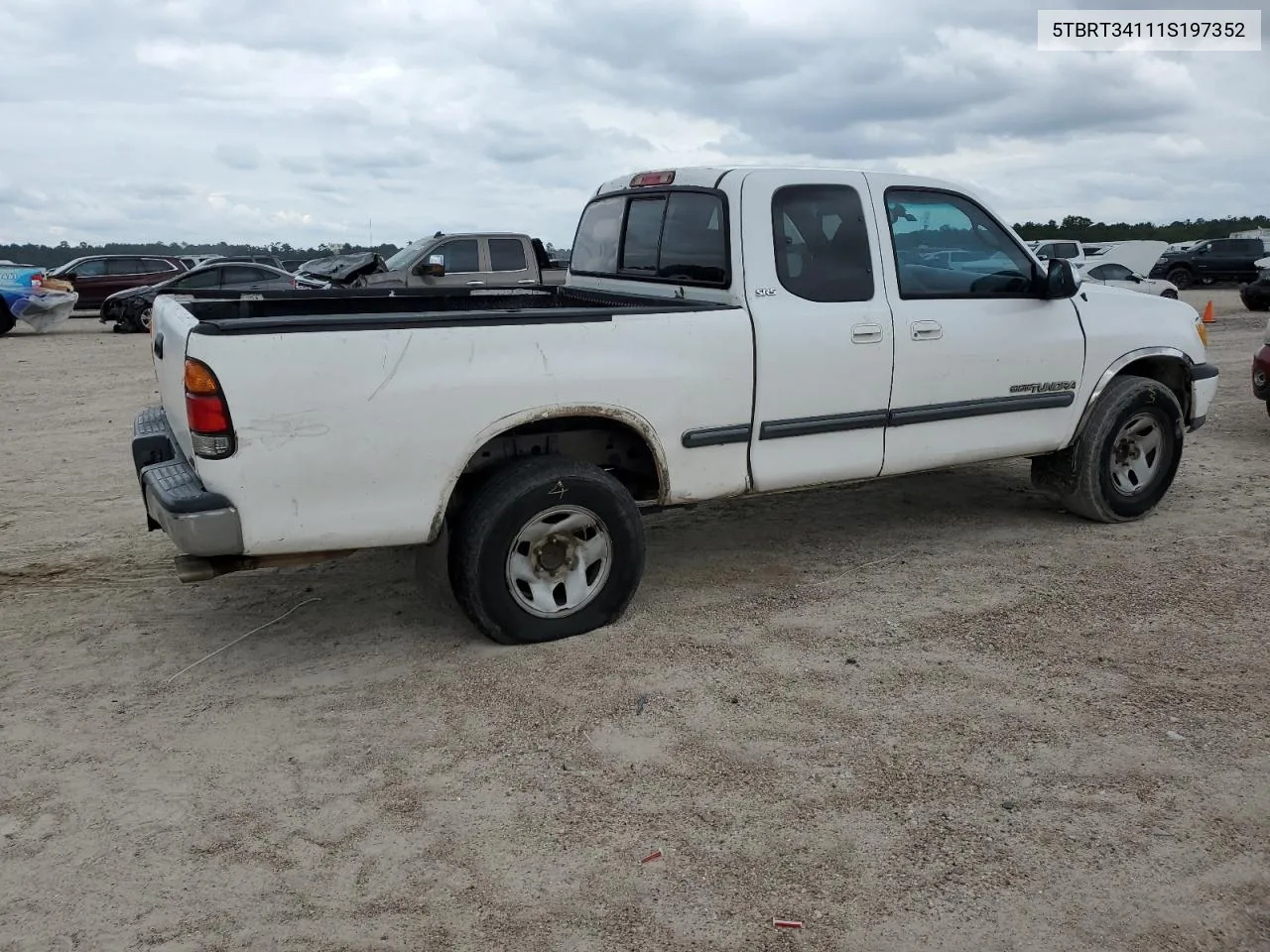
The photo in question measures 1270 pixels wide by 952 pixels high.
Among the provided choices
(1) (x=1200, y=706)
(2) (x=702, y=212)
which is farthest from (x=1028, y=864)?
(2) (x=702, y=212)

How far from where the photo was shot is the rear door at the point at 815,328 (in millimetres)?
4750

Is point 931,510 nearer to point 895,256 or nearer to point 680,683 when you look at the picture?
point 895,256

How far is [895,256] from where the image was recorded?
5.13 meters

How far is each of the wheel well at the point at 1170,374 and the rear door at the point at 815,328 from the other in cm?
209

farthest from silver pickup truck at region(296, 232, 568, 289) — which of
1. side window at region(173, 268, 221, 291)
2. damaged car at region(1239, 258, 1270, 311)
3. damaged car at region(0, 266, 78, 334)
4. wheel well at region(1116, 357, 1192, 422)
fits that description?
damaged car at region(1239, 258, 1270, 311)

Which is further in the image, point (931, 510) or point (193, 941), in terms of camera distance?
point (931, 510)

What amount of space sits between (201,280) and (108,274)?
5231 mm

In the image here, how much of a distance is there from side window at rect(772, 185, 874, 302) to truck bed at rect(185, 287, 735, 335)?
446 mm

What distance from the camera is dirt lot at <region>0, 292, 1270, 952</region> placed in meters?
2.79

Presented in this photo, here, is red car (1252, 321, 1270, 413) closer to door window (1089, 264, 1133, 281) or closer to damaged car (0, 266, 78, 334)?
door window (1089, 264, 1133, 281)

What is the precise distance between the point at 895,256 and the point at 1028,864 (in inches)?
120

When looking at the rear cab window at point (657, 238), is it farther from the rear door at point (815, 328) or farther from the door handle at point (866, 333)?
the door handle at point (866, 333)

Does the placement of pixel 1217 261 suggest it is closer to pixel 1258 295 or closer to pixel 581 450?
pixel 1258 295

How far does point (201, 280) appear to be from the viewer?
20.3 meters
